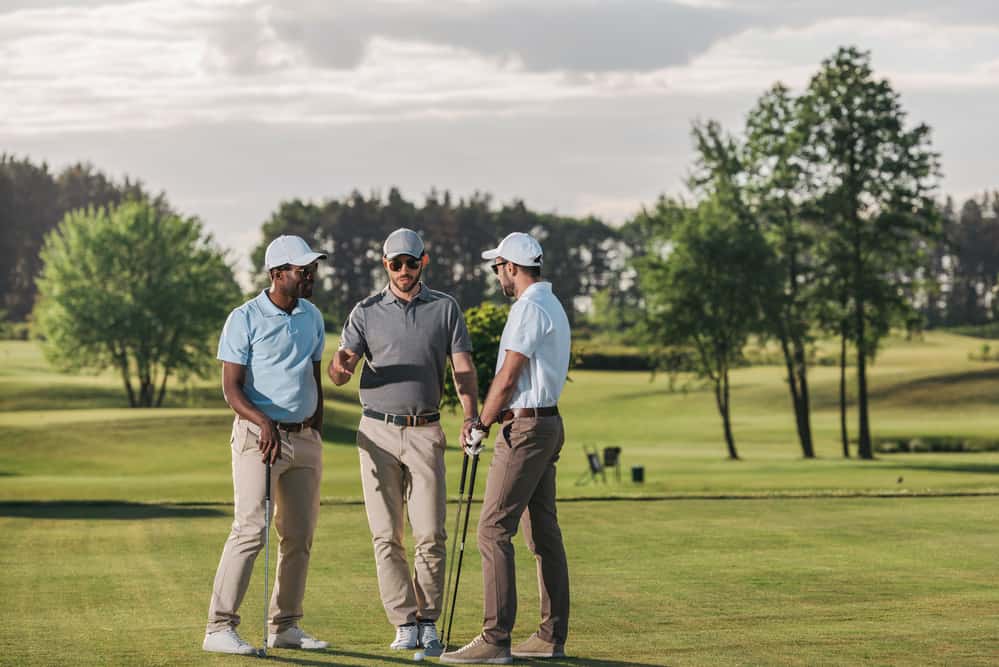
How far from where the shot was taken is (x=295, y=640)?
10.3m

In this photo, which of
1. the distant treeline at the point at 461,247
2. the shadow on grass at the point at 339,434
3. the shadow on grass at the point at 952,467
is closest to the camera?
the shadow on grass at the point at 952,467

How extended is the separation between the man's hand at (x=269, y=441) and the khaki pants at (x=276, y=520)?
0.09 m

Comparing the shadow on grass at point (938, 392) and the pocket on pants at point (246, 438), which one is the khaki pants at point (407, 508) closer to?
the pocket on pants at point (246, 438)

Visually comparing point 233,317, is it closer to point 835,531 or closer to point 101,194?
point 835,531

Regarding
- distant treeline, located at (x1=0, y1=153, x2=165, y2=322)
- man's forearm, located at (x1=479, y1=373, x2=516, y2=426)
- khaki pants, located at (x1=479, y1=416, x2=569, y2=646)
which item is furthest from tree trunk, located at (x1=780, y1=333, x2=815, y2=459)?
distant treeline, located at (x1=0, y1=153, x2=165, y2=322)

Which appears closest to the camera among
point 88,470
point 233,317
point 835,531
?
point 233,317

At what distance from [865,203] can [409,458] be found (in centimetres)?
5408

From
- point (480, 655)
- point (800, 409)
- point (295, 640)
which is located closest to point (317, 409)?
point (295, 640)

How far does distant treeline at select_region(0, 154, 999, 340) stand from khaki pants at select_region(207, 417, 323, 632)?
11383cm

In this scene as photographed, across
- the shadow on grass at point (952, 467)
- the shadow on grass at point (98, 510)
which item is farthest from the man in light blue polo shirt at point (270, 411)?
the shadow on grass at point (952, 467)

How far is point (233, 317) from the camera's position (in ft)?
33.0

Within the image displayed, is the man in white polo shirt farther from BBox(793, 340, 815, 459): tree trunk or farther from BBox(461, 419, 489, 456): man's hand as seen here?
BBox(793, 340, 815, 459): tree trunk

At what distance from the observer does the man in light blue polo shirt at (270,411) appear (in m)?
10.1

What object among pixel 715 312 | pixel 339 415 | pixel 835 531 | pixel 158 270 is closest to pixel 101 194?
pixel 158 270
